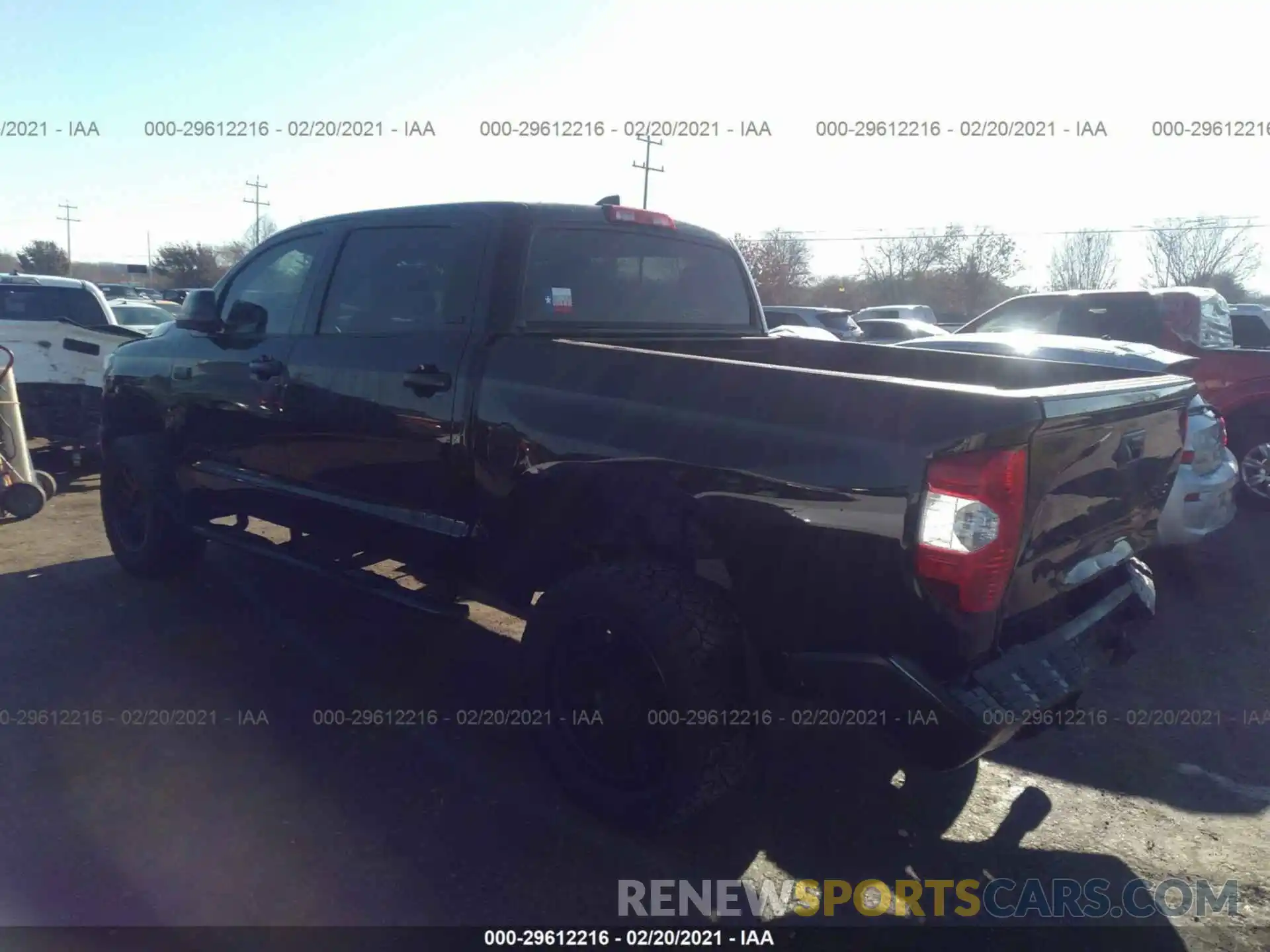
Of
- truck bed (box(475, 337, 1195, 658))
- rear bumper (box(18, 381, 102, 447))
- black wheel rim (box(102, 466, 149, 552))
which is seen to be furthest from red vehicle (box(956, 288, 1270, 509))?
rear bumper (box(18, 381, 102, 447))

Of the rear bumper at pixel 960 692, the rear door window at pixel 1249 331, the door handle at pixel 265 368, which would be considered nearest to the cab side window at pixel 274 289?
the door handle at pixel 265 368

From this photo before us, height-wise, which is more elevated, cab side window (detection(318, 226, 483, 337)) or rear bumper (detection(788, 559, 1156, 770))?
cab side window (detection(318, 226, 483, 337))

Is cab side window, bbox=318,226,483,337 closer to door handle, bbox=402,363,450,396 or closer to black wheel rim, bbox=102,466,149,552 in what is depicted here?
door handle, bbox=402,363,450,396

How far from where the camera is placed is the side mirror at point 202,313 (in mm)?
4895

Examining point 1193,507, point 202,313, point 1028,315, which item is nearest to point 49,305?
point 202,313

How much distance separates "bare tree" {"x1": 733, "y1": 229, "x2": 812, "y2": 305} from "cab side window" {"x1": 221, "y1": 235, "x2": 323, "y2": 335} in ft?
122

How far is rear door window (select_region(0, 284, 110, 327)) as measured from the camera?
9.12m

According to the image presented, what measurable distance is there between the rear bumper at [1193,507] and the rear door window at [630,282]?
115 inches

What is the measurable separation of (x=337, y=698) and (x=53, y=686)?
124cm

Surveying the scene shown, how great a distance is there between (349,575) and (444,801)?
122 cm

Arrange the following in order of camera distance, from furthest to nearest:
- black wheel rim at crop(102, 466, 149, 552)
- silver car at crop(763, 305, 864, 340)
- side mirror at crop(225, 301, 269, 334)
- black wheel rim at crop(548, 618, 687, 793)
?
silver car at crop(763, 305, 864, 340), black wheel rim at crop(102, 466, 149, 552), side mirror at crop(225, 301, 269, 334), black wheel rim at crop(548, 618, 687, 793)

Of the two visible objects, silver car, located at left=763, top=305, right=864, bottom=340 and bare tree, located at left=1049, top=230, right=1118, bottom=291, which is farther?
bare tree, located at left=1049, top=230, right=1118, bottom=291

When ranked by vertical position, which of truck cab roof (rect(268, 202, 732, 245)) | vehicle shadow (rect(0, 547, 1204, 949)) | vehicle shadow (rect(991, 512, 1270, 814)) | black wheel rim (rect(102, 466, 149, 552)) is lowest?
vehicle shadow (rect(0, 547, 1204, 949))

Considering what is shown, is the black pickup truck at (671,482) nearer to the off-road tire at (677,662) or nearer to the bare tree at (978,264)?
the off-road tire at (677,662)
